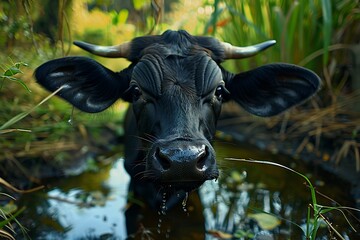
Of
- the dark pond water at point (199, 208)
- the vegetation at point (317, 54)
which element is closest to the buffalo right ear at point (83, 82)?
the dark pond water at point (199, 208)

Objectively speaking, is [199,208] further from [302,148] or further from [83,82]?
[302,148]

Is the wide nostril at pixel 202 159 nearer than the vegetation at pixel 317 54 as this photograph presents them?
Yes

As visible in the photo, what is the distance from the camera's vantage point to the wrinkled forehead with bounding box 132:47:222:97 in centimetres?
253

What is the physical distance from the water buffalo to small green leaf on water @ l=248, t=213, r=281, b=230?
0.82 meters

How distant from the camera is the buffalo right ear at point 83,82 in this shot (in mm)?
2680

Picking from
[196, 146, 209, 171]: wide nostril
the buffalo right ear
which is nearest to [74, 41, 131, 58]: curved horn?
the buffalo right ear

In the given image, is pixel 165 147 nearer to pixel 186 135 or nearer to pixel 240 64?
pixel 186 135

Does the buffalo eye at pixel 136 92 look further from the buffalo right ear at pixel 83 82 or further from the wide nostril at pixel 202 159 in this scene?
the wide nostril at pixel 202 159

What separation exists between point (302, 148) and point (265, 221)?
63.5 inches

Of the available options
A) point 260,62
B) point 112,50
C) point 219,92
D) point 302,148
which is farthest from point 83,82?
point 260,62

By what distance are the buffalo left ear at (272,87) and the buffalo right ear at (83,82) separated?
0.86 meters

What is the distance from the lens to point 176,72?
2566 millimetres

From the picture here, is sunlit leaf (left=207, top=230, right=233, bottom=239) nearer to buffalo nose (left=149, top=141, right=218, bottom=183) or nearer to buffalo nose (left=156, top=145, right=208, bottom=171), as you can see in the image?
buffalo nose (left=149, top=141, right=218, bottom=183)

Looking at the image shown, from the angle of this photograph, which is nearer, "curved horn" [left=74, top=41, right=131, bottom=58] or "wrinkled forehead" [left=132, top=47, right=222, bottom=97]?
"wrinkled forehead" [left=132, top=47, right=222, bottom=97]
